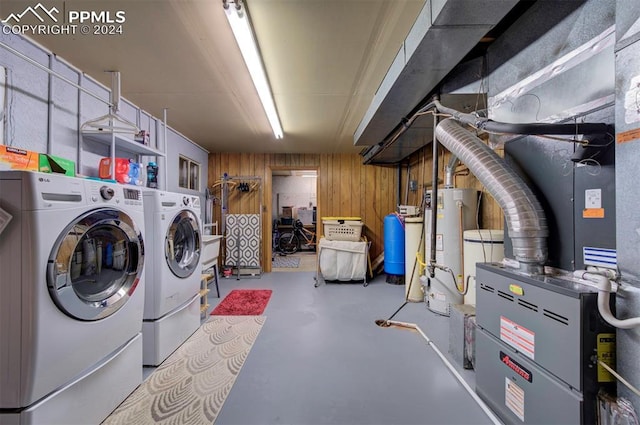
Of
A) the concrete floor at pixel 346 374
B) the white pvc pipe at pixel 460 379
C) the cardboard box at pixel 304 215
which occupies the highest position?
the cardboard box at pixel 304 215

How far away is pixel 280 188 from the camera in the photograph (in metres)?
8.84

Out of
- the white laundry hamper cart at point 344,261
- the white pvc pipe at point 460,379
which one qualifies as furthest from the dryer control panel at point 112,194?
the white laundry hamper cart at point 344,261

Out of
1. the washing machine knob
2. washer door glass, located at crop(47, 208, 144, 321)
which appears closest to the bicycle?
washer door glass, located at crop(47, 208, 144, 321)

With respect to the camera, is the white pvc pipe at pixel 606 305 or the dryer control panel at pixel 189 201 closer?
the white pvc pipe at pixel 606 305

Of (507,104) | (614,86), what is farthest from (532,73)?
(614,86)

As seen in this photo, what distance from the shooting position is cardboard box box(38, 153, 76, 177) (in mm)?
Result: 1652

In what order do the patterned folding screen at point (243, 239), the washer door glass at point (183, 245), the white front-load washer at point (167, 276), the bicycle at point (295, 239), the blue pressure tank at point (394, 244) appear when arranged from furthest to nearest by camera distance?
the bicycle at point (295, 239) < the patterned folding screen at point (243, 239) < the blue pressure tank at point (394, 244) < the washer door glass at point (183, 245) < the white front-load washer at point (167, 276)

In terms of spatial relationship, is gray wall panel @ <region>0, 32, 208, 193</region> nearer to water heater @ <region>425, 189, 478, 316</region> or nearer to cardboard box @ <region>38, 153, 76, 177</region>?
cardboard box @ <region>38, 153, 76, 177</region>

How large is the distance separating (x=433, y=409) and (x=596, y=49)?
6.67ft

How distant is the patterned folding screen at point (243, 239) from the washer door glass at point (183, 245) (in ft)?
7.04

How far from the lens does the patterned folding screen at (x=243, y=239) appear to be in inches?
182

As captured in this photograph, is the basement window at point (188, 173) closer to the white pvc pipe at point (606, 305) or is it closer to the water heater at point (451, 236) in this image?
the water heater at point (451, 236)

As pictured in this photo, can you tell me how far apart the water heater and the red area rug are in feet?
6.87

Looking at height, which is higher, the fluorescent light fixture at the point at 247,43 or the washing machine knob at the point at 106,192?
the fluorescent light fixture at the point at 247,43
